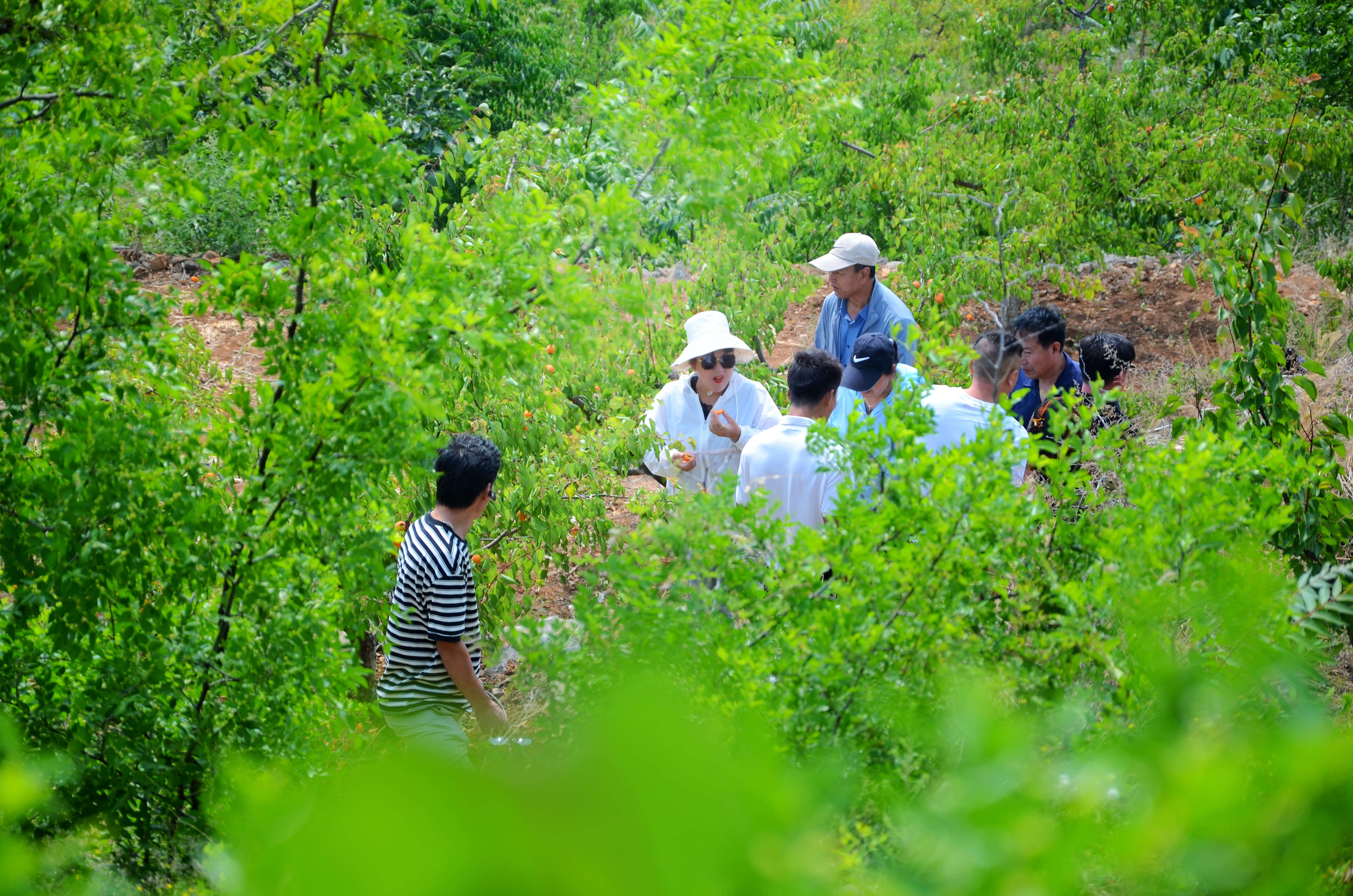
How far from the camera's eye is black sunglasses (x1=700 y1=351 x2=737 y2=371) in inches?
168

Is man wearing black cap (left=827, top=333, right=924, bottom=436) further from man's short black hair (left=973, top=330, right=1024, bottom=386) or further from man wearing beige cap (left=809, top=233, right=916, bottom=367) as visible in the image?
man wearing beige cap (left=809, top=233, right=916, bottom=367)

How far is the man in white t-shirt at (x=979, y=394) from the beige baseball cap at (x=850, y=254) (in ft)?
3.00

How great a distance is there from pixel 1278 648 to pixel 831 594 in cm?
100

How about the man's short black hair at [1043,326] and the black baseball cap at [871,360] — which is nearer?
the black baseball cap at [871,360]

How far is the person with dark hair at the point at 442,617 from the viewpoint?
3.16 m

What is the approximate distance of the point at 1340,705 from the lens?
264 centimetres

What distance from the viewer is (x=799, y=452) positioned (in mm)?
3549

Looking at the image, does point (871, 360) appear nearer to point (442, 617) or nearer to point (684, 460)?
point (684, 460)

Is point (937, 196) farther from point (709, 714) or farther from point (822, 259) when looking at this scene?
point (709, 714)

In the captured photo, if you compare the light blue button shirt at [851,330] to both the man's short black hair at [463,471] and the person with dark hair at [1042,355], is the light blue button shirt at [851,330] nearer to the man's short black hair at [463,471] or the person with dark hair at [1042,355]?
the person with dark hair at [1042,355]

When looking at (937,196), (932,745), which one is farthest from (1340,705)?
(937,196)

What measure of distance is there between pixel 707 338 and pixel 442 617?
173cm

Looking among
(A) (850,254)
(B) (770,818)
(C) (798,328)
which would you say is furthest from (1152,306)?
(B) (770,818)

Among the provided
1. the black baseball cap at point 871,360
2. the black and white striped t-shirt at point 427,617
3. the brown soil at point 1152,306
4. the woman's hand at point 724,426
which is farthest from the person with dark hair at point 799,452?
the brown soil at point 1152,306
